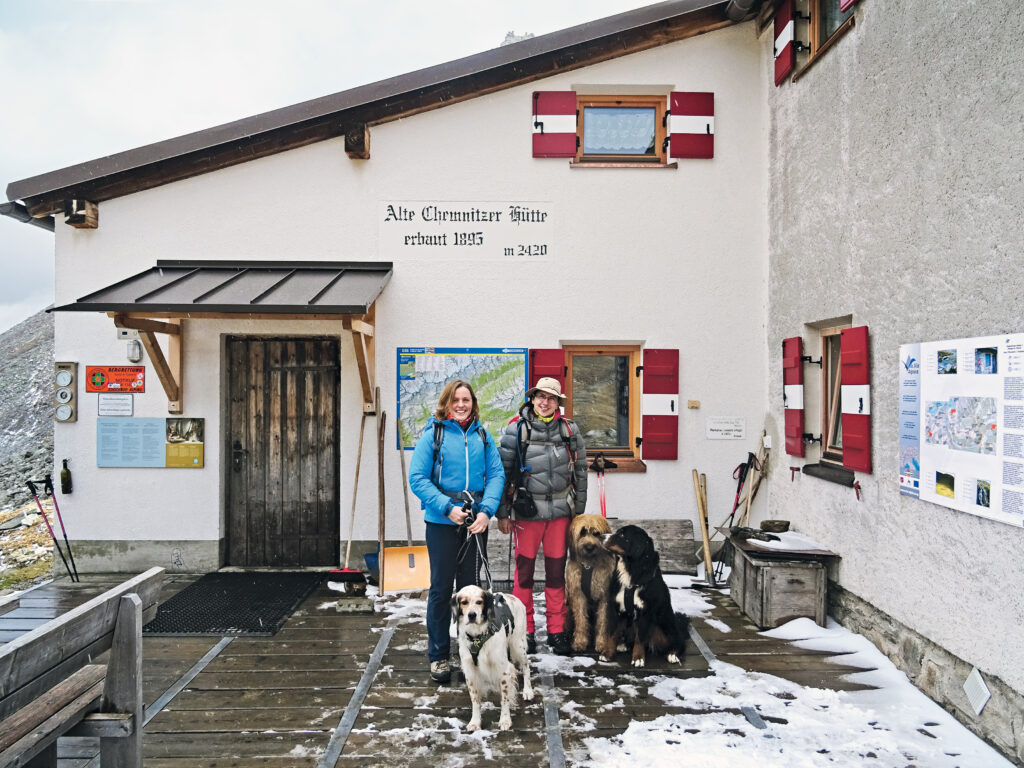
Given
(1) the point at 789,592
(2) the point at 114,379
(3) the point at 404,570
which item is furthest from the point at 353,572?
(1) the point at 789,592

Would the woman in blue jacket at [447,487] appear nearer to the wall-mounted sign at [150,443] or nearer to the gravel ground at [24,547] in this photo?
the wall-mounted sign at [150,443]

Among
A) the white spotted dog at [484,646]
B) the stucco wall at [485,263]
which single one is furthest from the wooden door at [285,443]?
the white spotted dog at [484,646]

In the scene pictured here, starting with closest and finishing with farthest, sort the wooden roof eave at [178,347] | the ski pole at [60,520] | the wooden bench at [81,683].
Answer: the wooden bench at [81,683]
the wooden roof eave at [178,347]
the ski pole at [60,520]

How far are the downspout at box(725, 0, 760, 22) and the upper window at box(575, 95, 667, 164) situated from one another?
97cm

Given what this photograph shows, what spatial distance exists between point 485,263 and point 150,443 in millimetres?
3713

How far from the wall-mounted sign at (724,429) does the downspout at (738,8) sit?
3.88 meters

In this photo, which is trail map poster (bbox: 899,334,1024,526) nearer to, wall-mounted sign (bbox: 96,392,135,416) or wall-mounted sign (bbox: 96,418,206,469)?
wall-mounted sign (bbox: 96,418,206,469)

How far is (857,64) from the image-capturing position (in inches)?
195

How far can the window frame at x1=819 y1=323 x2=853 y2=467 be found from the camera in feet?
18.2

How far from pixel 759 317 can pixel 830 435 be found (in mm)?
1545

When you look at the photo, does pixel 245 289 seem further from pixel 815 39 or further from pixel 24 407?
pixel 24 407

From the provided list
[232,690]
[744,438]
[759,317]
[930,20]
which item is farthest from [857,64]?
[232,690]

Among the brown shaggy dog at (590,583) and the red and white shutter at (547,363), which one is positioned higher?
the red and white shutter at (547,363)

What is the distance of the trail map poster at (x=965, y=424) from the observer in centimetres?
337
